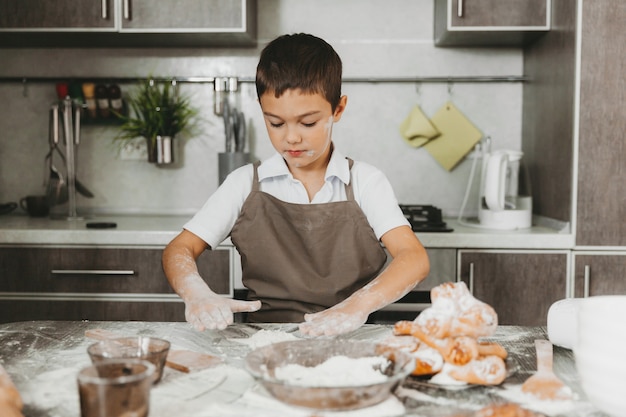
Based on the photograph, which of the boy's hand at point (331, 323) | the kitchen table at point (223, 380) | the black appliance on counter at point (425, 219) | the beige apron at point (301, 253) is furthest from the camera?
the black appliance on counter at point (425, 219)

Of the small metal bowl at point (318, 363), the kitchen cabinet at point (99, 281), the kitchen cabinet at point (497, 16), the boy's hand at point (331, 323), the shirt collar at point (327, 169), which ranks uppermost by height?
the kitchen cabinet at point (497, 16)

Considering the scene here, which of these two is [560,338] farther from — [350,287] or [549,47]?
[549,47]

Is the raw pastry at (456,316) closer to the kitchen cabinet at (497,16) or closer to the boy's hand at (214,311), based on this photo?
the boy's hand at (214,311)

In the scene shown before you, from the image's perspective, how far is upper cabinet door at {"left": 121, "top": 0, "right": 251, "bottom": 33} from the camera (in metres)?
2.21

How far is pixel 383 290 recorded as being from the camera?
3.94ft

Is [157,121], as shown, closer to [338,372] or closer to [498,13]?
[498,13]

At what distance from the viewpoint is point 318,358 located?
2.71ft

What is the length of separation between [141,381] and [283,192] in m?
0.98

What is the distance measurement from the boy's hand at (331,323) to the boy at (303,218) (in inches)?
4.8

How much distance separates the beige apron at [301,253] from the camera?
4.67ft

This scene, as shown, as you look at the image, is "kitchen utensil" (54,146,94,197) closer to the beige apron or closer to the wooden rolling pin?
the beige apron

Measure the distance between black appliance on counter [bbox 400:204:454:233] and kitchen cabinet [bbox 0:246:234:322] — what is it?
24.8 inches

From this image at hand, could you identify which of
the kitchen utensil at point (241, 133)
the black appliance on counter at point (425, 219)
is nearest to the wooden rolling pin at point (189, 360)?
the black appliance on counter at point (425, 219)

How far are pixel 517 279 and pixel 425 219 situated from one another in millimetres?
386
